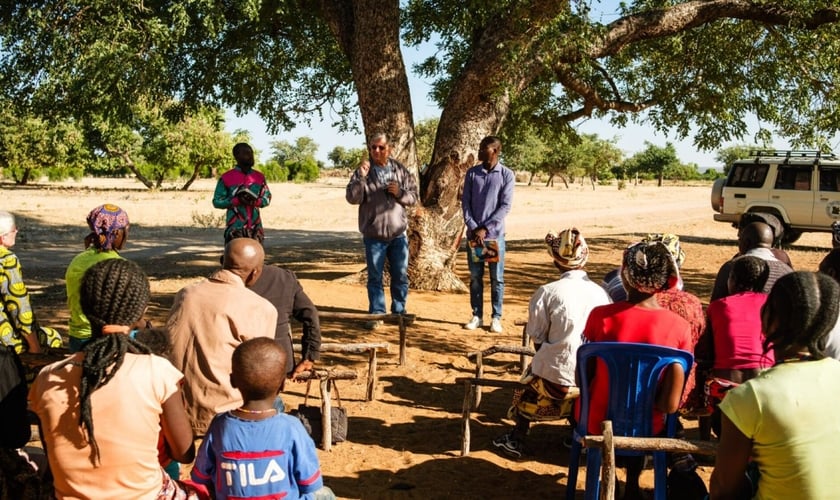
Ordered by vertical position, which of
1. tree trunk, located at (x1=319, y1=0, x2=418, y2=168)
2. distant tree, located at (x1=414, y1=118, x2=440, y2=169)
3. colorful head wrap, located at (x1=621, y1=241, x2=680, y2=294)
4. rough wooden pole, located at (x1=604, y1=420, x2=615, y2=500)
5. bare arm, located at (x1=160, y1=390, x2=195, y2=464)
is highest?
distant tree, located at (x1=414, y1=118, x2=440, y2=169)

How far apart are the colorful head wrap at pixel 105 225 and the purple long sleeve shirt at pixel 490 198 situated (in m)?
4.18

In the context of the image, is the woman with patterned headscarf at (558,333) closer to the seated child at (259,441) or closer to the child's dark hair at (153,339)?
Answer: the seated child at (259,441)

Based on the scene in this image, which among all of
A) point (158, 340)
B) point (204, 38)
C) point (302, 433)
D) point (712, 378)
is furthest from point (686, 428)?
point (204, 38)

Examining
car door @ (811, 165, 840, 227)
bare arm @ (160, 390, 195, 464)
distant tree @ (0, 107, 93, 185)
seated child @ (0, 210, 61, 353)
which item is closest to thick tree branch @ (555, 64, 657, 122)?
car door @ (811, 165, 840, 227)

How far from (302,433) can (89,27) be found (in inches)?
315

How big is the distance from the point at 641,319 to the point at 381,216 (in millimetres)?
4580

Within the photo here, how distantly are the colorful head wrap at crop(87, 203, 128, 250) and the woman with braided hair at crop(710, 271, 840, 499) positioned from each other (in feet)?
12.5

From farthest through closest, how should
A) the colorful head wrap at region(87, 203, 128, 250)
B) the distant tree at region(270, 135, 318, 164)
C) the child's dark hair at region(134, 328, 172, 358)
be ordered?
the distant tree at region(270, 135, 318, 164)
the colorful head wrap at region(87, 203, 128, 250)
the child's dark hair at region(134, 328, 172, 358)

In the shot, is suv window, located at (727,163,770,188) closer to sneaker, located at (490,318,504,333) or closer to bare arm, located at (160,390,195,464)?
sneaker, located at (490,318,504,333)

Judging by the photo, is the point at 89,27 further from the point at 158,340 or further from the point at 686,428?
the point at 686,428

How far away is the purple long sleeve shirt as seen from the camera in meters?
8.06

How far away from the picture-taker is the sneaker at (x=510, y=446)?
15.8ft

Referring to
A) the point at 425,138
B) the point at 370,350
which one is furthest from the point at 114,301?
the point at 425,138

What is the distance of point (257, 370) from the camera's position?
2.80 meters
